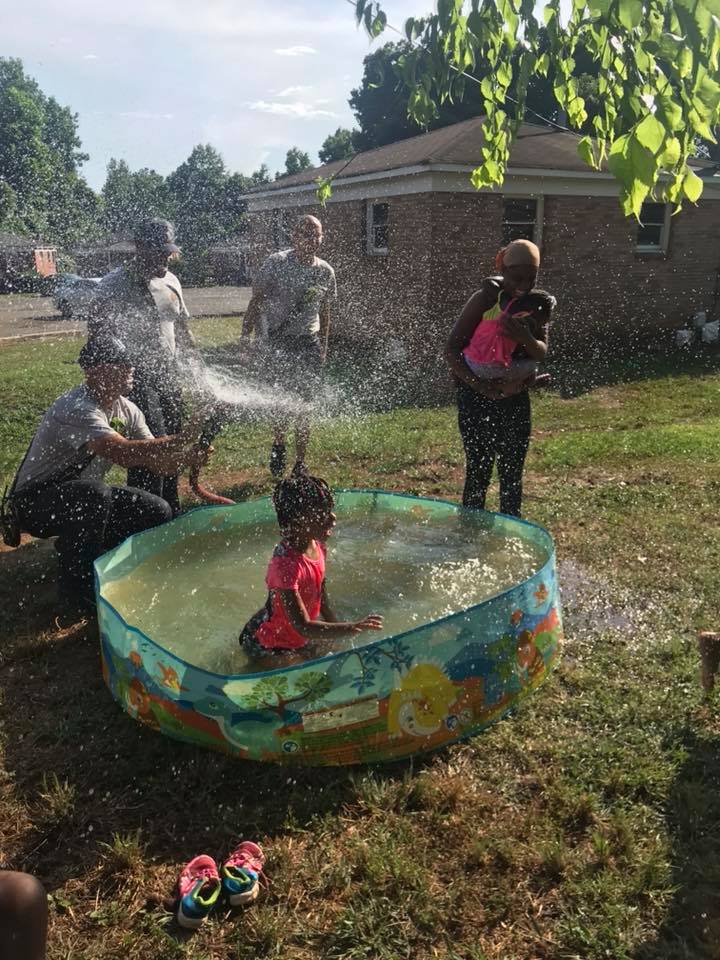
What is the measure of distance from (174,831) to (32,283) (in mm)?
47272

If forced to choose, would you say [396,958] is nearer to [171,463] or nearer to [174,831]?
[174,831]

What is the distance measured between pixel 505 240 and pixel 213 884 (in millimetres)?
13094

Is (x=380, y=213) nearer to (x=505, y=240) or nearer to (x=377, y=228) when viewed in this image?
(x=377, y=228)

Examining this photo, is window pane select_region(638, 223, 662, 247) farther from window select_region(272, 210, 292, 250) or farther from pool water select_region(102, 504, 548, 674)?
pool water select_region(102, 504, 548, 674)

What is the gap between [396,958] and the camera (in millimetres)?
2229

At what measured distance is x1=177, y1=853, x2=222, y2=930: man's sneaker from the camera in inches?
92.0

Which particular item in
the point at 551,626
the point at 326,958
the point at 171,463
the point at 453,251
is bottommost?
the point at 326,958

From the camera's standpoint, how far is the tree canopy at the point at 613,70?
205 cm

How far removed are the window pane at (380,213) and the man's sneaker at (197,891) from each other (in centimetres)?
1393

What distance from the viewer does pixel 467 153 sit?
1327 cm

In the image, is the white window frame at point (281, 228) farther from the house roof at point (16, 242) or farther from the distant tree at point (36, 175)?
the house roof at point (16, 242)

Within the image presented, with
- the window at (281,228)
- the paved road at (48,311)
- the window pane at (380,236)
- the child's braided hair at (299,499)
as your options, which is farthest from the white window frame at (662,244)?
the child's braided hair at (299,499)

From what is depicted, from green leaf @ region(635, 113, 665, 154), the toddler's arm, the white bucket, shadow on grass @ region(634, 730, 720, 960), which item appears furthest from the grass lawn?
the white bucket

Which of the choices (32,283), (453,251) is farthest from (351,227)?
(32,283)
